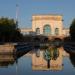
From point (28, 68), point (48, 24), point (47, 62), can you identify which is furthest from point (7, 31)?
point (48, 24)

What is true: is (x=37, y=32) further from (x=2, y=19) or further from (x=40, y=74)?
(x=40, y=74)

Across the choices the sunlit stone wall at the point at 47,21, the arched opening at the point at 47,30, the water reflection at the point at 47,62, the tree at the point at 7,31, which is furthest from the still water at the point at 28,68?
the arched opening at the point at 47,30

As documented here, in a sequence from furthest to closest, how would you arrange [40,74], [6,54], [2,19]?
[2,19] → [6,54] → [40,74]

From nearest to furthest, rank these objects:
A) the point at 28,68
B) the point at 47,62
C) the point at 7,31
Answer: the point at 28,68 → the point at 47,62 → the point at 7,31

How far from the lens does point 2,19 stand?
179 ft

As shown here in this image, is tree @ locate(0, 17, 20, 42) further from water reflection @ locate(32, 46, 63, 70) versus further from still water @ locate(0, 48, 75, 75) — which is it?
still water @ locate(0, 48, 75, 75)

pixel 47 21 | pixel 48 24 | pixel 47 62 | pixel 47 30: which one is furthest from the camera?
pixel 47 30

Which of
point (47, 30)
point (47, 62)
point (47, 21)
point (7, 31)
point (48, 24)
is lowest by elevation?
point (47, 62)

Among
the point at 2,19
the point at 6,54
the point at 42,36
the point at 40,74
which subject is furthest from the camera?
the point at 42,36

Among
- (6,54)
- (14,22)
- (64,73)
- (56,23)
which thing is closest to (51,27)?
(56,23)

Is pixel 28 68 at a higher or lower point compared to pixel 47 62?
higher

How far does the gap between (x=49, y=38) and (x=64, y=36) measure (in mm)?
3675

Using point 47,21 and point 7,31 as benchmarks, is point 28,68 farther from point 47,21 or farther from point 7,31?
point 47,21

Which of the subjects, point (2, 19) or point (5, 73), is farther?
point (2, 19)
